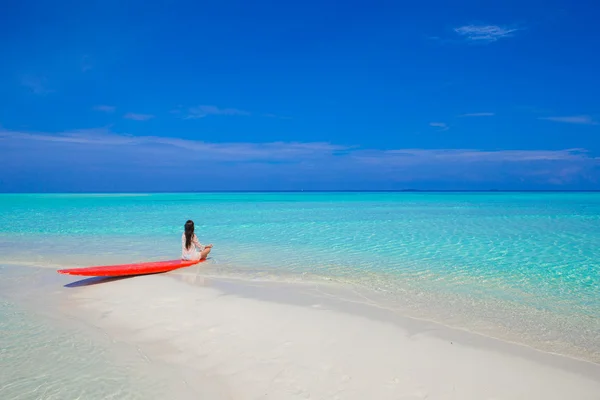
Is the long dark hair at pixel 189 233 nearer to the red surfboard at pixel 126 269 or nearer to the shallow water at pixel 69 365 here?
the red surfboard at pixel 126 269

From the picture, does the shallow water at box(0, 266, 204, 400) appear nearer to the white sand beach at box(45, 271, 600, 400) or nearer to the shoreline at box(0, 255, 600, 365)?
the white sand beach at box(45, 271, 600, 400)

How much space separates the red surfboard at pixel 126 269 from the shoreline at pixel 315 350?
0.98 metres

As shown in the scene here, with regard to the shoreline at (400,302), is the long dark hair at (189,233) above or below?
above

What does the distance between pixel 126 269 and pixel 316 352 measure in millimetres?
5031

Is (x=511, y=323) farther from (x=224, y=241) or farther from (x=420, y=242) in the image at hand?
(x=224, y=241)

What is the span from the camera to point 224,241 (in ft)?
43.3

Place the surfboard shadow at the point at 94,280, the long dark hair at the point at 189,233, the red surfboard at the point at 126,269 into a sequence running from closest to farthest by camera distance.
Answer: the surfboard shadow at the point at 94,280 < the red surfboard at the point at 126,269 < the long dark hair at the point at 189,233

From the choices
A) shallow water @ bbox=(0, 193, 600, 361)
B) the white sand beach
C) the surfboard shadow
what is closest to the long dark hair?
shallow water @ bbox=(0, 193, 600, 361)

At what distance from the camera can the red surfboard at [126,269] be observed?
726cm

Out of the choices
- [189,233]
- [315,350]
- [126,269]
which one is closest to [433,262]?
[189,233]

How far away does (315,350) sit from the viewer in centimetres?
410

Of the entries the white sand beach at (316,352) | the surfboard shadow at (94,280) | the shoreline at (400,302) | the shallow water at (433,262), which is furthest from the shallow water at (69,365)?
the shallow water at (433,262)

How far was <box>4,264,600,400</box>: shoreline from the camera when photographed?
3393 millimetres

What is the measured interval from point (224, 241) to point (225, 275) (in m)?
5.32
